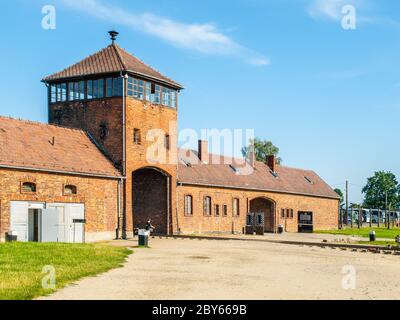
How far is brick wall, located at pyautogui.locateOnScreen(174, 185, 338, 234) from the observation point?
41688 mm

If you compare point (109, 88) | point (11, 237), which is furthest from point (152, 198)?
point (11, 237)

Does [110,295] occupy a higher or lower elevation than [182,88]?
lower

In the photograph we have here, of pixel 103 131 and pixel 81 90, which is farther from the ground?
pixel 81 90

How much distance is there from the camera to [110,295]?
1251 centimetres

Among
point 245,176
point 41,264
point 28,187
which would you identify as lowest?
point 41,264

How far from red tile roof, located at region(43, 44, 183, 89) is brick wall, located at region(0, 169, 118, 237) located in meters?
7.07

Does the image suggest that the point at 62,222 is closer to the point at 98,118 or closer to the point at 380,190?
the point at 98,118

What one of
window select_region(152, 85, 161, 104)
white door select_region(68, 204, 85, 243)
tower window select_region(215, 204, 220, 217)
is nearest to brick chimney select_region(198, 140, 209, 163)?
tower window select_region(215, 204, 220, 217)

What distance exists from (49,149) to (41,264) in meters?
14.8

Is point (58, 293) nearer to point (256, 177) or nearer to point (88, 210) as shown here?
point (88, 210)

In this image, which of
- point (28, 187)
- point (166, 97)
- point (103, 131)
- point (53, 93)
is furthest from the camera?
point (166, 97)

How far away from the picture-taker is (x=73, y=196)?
31609mm
